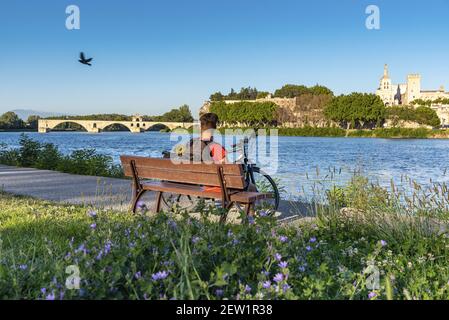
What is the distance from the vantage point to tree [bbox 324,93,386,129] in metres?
88.8

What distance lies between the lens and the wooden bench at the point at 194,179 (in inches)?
206

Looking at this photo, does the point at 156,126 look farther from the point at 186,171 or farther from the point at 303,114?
the point at 186,171

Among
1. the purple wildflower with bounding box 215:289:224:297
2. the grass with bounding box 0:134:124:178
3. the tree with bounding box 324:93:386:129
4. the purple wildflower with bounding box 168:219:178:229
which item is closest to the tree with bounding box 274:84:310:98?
the tree with bounding box 324:93:386:129

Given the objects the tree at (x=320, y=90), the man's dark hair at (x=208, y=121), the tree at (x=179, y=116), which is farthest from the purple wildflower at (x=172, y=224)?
the tree at (x=320, y=90)

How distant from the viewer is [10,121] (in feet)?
301

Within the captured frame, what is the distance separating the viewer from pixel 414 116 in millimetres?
87250

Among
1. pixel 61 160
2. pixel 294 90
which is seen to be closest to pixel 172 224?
pixel 61 160

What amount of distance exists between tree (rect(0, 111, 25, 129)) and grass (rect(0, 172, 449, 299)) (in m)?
91.2

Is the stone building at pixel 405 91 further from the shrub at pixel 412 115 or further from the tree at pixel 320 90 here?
the shrub at pixel 412 115

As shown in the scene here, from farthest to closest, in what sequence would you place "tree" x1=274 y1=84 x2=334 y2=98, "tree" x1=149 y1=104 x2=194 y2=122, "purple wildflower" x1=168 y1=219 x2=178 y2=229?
"tree" x1=274 y1=84 x2=334 y2=98 < "tree" x1=149 y1=104 x2=194 y2=122 < "purple wildflower" x1=168 y1=219 x2=178 y2=229

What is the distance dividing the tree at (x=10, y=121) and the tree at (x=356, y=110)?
59676mm

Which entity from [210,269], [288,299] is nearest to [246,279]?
[210,269]

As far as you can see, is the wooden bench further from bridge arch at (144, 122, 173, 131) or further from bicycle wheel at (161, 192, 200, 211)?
bridge arch at (144, 122, 173, 131)

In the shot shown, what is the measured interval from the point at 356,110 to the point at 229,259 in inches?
3528
